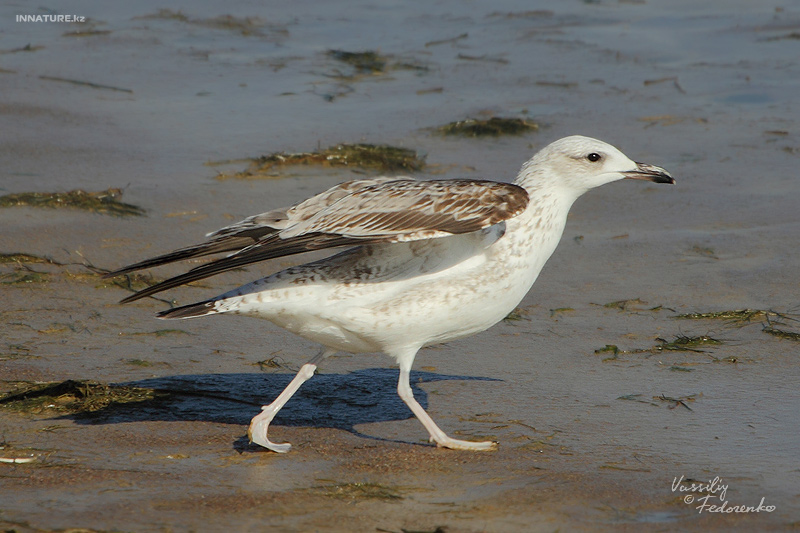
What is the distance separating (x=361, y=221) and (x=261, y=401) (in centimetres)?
126

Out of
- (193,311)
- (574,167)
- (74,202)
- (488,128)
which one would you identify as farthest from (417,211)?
(488,128)

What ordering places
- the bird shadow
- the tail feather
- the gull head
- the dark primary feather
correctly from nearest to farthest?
the dark primary feather, the tail feather, the bird shadow, the gull head

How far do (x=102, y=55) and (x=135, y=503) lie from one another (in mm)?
9281

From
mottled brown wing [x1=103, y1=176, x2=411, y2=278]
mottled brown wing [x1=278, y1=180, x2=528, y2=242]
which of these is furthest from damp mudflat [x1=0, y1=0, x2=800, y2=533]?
mottled brown wing [x1=278, y1=180, x2=528, y2=242]

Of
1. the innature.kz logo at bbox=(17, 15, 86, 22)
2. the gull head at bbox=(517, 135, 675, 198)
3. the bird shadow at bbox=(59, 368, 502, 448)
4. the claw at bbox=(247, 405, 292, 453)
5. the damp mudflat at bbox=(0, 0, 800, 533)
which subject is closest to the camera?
the damp mudflat at bbox=(0, 0, 800, 533)

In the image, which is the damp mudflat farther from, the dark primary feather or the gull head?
the gull head

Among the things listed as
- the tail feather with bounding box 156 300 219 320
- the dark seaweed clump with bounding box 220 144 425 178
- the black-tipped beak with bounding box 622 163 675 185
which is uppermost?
the black-tipped beak with bounding box 622 163 675 185

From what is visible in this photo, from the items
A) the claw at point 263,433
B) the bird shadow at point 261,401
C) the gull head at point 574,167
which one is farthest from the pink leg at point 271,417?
the gull head at point 574,167

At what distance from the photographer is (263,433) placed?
17.4ft

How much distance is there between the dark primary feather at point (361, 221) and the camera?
5.14 m

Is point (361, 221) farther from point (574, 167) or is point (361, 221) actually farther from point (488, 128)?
point (488, 128)

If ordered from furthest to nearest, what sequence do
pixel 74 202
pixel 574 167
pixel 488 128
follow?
pixel 488 128 → pixel 74 202 → pixel 574 167

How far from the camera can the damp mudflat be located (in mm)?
→ 4797

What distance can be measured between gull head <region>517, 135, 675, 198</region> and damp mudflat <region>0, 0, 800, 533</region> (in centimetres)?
111
